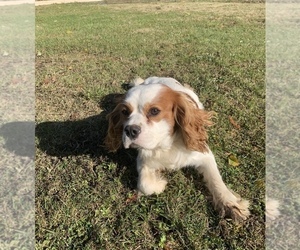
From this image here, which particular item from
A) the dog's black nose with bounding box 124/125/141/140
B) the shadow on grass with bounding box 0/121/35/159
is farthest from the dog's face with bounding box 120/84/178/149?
the shadow on grass with bounding box 0/121/35/159

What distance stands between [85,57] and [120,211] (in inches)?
182

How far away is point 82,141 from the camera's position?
13.4 feet

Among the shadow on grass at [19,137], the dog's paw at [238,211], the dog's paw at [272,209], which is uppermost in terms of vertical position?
the dog's paw at [238,211]

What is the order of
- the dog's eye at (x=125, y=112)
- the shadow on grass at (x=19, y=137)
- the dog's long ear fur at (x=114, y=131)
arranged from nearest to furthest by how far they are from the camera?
the dog's eye at (x=125, y=112) → the dog's long ear fur at (x=114, y=131) → the shadow on grass at (x=19, y=137)

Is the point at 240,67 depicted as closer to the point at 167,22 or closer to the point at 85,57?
the point at 85,57

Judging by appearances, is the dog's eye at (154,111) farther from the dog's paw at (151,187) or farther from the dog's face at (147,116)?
the dog's paw at (151,187)

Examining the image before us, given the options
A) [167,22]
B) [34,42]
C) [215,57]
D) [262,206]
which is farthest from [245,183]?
[167,22]

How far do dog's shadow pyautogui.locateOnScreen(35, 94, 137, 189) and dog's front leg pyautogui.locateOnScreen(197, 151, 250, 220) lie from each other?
0.62m

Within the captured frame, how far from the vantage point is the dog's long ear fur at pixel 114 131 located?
3328 millimetres

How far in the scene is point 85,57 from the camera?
7.13 metres

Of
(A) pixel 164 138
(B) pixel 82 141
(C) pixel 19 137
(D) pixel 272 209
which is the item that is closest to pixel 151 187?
(A) pixel 164 138

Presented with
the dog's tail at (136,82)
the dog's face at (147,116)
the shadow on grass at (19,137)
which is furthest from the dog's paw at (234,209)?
the dog's tail at (136,82)

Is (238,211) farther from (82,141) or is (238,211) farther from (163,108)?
(82,141)

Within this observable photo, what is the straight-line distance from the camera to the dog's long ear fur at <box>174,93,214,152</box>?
10.2 ft
